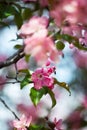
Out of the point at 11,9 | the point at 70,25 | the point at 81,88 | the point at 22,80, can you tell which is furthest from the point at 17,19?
the point at 70,25

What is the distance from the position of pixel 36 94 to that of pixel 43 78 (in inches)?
4.2

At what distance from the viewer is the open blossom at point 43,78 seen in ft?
6.43

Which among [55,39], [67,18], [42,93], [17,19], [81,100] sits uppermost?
[67,18]

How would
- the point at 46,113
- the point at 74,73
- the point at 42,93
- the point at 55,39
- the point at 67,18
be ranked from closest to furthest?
the point at 67,18 < the point at 55,39 < the point at 42,93 < the point at 74,73 < the point at 46,113

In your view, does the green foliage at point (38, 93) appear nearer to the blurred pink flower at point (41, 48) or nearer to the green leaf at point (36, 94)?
the green leaf at point (36, 94)

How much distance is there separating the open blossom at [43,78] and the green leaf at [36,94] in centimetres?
2

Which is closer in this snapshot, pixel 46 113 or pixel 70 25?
pixel 70 25

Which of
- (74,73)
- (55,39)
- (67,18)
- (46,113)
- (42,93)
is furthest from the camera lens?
(46,113)

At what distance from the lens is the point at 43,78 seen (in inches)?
79.6

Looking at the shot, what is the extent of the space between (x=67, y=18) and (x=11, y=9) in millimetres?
620

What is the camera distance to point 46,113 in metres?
2.41

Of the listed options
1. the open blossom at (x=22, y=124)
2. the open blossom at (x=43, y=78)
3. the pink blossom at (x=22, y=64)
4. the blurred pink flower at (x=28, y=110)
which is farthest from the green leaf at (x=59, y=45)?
the blurred pink flower at (x=28, y=110)

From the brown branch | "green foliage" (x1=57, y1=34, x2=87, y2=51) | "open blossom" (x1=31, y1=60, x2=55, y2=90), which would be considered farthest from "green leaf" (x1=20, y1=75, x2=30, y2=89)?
"green foliage" (x1=57, y1=34, x2=87, y2=51)

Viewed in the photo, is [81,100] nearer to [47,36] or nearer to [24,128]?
[24,128]
